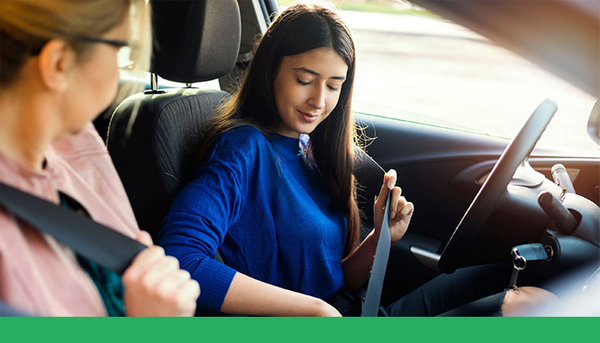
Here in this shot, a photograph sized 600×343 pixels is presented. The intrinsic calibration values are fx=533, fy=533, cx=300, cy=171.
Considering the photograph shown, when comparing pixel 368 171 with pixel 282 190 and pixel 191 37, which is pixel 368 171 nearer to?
pixel 282 190

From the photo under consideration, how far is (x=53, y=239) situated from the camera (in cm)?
55

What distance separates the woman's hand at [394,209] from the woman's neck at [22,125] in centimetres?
81

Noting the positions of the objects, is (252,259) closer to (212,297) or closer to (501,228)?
(212,297)

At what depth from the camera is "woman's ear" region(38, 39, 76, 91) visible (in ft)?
1.65

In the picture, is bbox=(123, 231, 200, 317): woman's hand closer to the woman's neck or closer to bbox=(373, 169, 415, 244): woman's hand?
the woman's neck

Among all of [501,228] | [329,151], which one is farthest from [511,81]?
[329,151]

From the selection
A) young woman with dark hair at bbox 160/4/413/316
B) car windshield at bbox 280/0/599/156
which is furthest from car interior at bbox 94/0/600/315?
car windshield at bbox 280/0/599/156

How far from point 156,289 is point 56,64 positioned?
25 centimetres

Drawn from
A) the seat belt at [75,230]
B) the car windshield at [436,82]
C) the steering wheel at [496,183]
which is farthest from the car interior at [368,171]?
the seat belt at [75,230]

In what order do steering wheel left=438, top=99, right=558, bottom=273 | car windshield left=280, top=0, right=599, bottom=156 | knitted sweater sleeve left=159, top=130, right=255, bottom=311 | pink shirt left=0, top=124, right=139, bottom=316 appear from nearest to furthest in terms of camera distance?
1. pink shirt left=0, top=124, right=139, bottom=316
2. knitted sweater sleeve left=159, top=130, right=255, bottom=311
3. steering wheel left=438, top=99, right=558, bottom=273
4. car windshield left=280, top=0, right=599, bottom=156

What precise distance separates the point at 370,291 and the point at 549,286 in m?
0.38

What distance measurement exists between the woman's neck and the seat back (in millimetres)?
678

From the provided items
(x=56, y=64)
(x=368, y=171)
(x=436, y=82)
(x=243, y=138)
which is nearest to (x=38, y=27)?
(x=56, y=64)

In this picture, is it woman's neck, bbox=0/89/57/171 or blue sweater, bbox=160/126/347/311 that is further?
blue sweater, bbox=160/126/347/311
